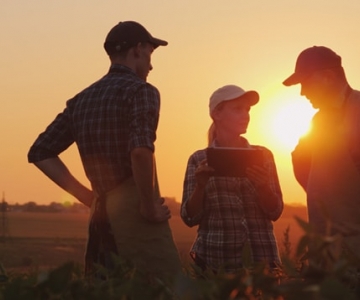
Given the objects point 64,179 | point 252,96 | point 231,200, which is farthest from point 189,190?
point 64,179

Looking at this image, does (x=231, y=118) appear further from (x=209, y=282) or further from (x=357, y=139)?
(x=209, y=282)

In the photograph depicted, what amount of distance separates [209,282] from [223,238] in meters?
4.46

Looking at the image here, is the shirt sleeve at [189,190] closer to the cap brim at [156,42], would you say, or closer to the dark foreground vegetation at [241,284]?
the cap brim at [156,42]

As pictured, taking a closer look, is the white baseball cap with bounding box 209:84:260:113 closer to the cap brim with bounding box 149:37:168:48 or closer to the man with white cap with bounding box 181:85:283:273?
the man with white cap with bounding box 181:85:283:273

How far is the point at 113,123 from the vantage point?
15.6 ft

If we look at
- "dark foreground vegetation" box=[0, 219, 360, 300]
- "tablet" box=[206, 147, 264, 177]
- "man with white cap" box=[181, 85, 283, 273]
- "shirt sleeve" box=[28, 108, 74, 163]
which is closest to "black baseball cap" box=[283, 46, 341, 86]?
"tablet" box=[206, 147, 264, 177]

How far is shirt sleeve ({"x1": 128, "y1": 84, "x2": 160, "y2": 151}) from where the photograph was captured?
4.57m

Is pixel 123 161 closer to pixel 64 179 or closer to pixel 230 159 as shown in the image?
pixel 64 179

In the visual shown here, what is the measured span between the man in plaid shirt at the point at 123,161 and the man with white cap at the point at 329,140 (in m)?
0.84

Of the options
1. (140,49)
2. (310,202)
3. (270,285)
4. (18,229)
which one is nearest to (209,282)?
(270,285)

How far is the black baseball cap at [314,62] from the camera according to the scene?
489 cm

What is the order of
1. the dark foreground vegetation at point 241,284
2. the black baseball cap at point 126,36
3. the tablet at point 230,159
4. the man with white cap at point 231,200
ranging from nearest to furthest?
the dark foreground vegetation at point 241,284
the black baseball cap at point 126,36
the tablet at point 230,159
the man with white cap at point 231,200

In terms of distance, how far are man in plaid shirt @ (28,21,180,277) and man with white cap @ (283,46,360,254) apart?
84 centimetres

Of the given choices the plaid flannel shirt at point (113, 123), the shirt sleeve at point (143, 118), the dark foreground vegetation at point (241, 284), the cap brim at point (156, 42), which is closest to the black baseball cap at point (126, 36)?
the cap brim at point (156, 42)
